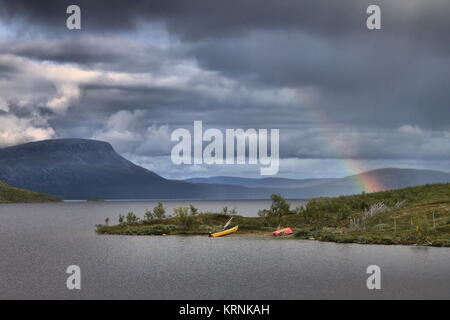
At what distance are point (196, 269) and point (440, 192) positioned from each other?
3657 inches

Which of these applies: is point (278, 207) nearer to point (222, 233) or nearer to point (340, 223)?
point (340, 223)

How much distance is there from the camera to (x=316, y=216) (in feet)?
357

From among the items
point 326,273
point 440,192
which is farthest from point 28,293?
point 440,192

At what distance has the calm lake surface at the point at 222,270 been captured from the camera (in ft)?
148

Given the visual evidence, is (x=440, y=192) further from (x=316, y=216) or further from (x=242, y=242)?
(x=242, y=242)

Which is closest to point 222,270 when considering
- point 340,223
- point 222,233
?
point 222,233

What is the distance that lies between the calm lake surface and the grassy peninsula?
580 cm

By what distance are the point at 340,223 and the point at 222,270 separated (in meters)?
55.1

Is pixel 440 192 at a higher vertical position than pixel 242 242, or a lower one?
higher

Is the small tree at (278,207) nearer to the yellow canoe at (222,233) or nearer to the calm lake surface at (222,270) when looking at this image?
the yellow canoe at (222,233)

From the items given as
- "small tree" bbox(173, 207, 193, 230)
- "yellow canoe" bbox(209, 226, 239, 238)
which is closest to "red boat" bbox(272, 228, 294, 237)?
"yellow canoe" bbox(209, 226, 239, 238)

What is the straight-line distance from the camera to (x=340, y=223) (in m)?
106

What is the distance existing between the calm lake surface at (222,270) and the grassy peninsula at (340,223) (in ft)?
19.0

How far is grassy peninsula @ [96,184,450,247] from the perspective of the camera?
267ft
